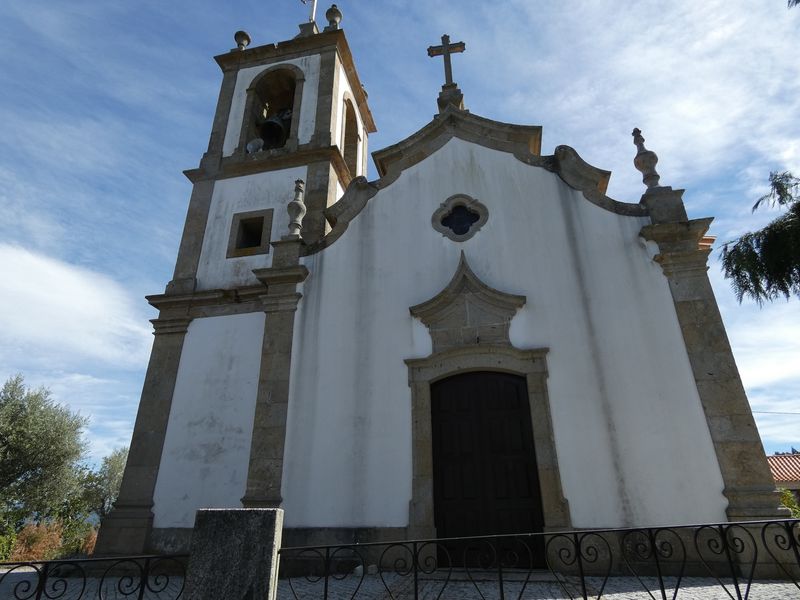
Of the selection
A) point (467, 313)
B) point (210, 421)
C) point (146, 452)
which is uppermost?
point (467, 313)

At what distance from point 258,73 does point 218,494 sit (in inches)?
407

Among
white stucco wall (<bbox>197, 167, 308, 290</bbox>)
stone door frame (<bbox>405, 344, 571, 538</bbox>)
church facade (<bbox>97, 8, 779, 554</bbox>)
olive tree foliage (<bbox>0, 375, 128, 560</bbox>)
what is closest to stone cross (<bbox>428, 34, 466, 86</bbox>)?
church facade (<bbox>97, 8, 779, 554</bbox>)

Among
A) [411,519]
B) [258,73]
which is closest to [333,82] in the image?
[258,73]

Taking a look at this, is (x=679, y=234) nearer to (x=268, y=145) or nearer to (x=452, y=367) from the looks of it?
(x=452, y=367)

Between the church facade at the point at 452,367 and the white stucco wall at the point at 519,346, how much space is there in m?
0.03

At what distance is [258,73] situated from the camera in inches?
509

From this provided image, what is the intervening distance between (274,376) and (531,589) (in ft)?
15.4

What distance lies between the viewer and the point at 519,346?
24.0 ft

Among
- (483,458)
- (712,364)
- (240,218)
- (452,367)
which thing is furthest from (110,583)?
(712,364)

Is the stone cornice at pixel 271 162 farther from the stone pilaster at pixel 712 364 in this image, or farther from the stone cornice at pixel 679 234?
the stone cornice at pixel 679 234

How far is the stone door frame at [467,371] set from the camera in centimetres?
638

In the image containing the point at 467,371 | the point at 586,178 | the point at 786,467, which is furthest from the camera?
the point at 786,467

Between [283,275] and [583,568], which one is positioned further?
[283,275]

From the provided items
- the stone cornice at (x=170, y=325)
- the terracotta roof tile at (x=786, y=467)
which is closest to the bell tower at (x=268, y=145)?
the stone cornice at (x=170, y=325)
